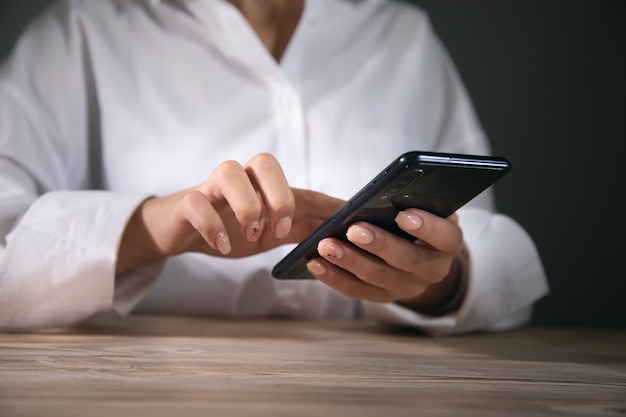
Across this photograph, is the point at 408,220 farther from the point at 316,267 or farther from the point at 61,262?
the point at 61,262

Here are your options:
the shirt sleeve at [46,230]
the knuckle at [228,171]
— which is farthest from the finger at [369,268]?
the shirt sleeve at [46,230]

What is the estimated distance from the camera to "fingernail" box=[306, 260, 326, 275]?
26.0 inches

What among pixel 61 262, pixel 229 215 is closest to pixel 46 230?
pixel 61 262

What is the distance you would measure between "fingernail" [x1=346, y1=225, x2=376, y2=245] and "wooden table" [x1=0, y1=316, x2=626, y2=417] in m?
0.10

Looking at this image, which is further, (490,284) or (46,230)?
(490,284)

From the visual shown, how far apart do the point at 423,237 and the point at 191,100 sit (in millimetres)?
560

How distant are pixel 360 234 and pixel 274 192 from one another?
88mm

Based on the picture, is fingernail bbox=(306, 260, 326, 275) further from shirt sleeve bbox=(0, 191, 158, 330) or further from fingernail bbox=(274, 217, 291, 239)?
shirt sleeve bbox=(0, 191, 158, 330)

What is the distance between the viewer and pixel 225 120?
1040 millimetres

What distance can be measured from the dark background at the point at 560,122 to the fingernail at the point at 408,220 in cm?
112

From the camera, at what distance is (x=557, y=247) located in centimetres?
166

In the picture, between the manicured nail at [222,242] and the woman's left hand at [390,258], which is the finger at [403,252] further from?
the manicured nail at [222,242]

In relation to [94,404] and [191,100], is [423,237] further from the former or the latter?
[191,100]

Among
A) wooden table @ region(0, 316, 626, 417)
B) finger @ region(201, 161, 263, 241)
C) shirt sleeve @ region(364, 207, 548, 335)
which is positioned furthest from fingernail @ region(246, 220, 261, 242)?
shirt sleeve @ region(364, 207, 548, 335)
